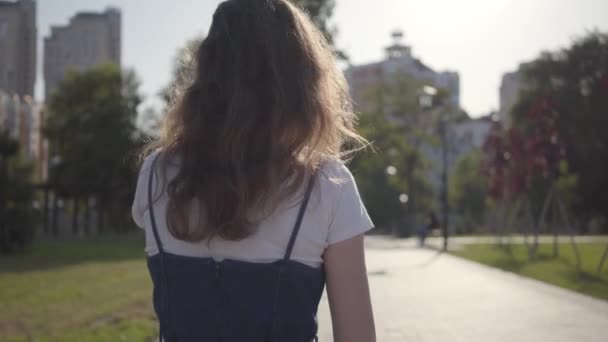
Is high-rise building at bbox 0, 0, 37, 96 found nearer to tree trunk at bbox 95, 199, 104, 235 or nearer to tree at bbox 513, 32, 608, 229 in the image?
tree at bbox 513, 32, 608, 229

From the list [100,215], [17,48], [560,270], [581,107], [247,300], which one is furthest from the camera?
[100,215]

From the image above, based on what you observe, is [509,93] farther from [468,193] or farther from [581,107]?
[468,193]

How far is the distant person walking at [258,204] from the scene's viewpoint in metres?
1.84

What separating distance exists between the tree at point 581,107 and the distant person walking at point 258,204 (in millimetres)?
50439

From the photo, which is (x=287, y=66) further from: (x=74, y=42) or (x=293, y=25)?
(x=74, y=42)

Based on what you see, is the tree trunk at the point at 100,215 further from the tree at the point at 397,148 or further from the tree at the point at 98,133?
the tree at the point at 397,148

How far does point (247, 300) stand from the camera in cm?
183

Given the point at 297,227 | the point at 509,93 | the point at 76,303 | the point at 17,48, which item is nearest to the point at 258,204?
the point at 297,227

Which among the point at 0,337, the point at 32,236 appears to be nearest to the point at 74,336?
the point at 0,337

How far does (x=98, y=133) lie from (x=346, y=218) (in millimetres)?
62721

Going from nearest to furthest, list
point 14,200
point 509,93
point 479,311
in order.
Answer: point 479,311 → point 14,200 → point 509,93

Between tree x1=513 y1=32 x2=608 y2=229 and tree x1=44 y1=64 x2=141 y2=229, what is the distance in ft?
97.0

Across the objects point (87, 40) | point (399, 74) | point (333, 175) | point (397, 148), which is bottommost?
point (333, 175)

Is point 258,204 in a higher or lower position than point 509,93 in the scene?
lower
